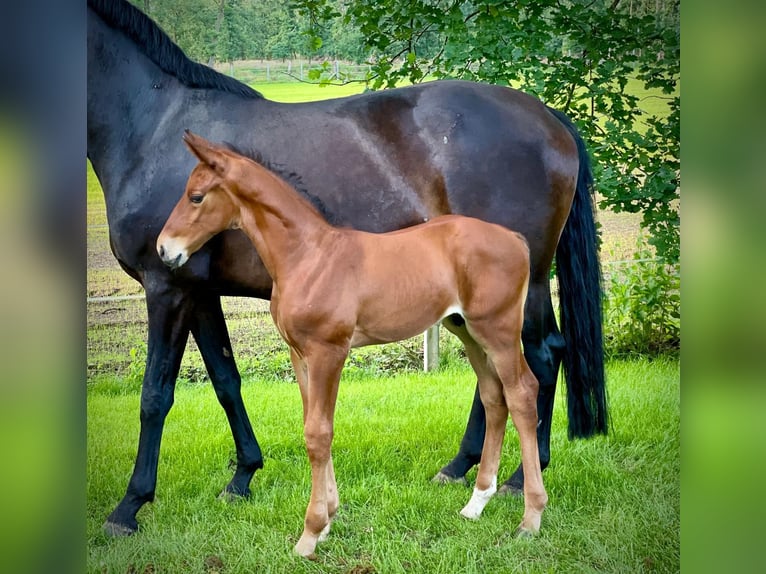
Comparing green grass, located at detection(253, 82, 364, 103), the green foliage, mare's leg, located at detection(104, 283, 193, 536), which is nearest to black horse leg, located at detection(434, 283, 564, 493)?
the green foliage

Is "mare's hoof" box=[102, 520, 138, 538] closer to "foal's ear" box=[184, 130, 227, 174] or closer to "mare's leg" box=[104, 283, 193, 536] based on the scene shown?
"mare's leg" box=[104, 283, 193, 536]

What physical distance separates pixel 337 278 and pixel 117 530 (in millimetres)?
1330

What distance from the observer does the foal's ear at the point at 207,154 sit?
113 inches

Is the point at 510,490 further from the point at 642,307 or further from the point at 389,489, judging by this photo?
the point at 642,307

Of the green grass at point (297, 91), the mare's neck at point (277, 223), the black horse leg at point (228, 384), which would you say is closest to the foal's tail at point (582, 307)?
the green grass at point (297, 91)

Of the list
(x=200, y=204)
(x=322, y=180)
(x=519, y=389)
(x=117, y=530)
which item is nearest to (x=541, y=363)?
(x=519, y=389)

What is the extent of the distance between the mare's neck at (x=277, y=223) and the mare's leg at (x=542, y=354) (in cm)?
89

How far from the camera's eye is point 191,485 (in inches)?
136

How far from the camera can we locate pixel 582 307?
3.47m

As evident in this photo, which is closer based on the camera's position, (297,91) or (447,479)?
(447,479)

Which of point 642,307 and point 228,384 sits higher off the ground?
point 642,307

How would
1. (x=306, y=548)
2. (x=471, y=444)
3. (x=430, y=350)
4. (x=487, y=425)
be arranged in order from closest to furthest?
1. (x=306, y=548)
2. (x=487, y=425)
3. (x=471, y=444)
4. (x=430, y=350)
